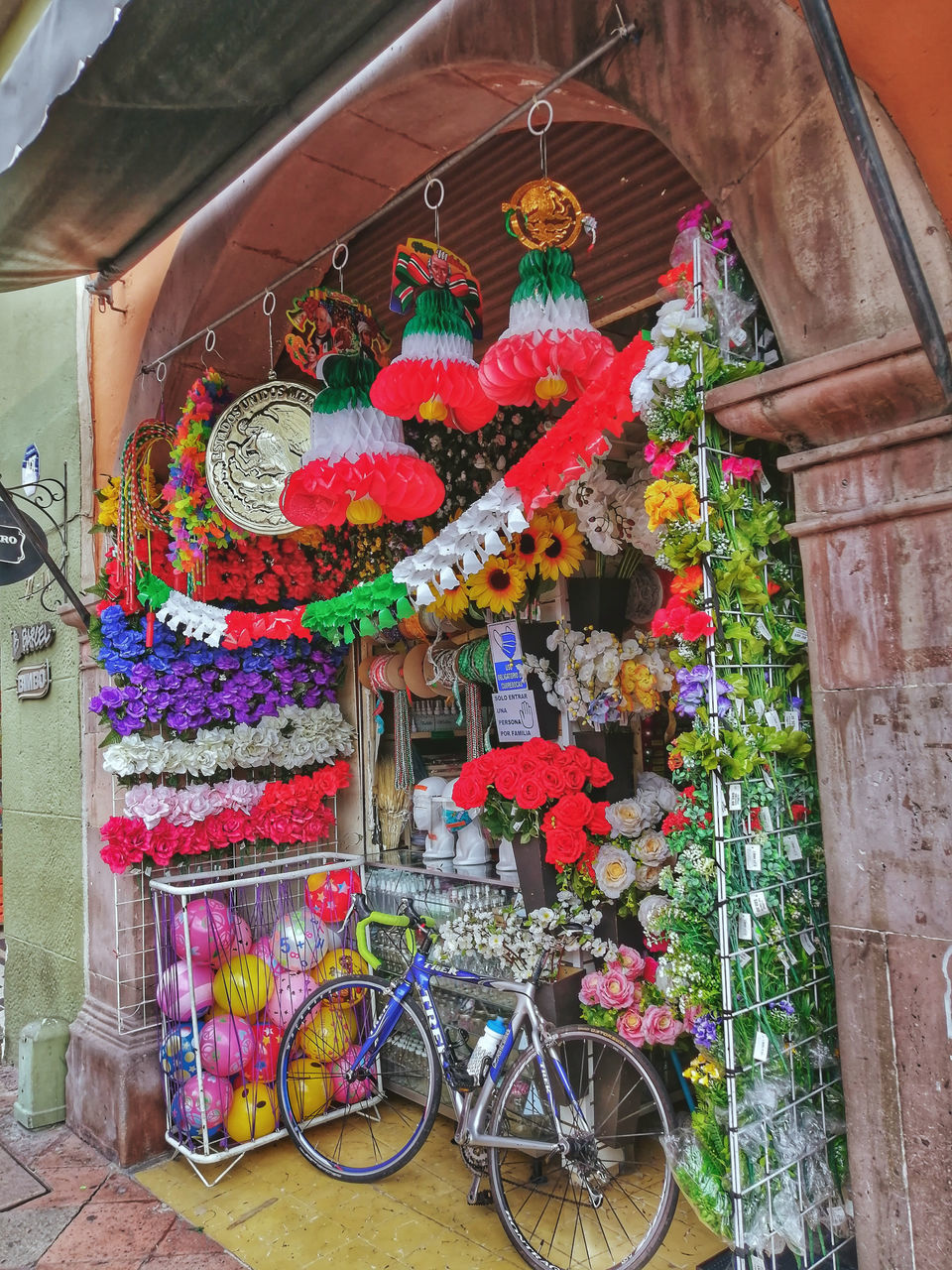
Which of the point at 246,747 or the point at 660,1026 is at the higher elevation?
the point at 246,747

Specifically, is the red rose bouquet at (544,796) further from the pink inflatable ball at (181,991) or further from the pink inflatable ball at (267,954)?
the pink inflatable ball at (181,991)

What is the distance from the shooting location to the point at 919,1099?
7.11 ft

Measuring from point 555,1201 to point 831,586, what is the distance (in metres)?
2.93

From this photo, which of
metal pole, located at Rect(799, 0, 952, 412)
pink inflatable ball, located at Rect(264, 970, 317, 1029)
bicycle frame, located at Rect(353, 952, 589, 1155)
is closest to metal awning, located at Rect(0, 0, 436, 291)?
metal pole, located at Rect(799, 0, 952, 412)

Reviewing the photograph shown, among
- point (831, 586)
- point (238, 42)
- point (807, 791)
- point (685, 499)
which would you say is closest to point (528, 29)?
point (238, 42)

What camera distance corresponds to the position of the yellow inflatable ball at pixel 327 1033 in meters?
4.54

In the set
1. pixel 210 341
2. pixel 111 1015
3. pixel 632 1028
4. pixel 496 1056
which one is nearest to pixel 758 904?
pixel 632 1028

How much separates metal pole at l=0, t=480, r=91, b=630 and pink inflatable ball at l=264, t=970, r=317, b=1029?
2235mm

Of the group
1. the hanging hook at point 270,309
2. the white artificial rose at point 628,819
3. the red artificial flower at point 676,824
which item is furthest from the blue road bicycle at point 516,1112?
the hanging hook at point 270,309

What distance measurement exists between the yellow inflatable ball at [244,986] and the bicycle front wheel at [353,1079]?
0.30 metres

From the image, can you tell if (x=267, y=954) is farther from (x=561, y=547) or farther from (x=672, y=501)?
(x=672, y=501)

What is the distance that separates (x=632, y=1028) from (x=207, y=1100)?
2257 mm

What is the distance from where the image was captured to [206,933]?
4.69 meters

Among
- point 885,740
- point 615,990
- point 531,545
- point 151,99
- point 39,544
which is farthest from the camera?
point 39,544
